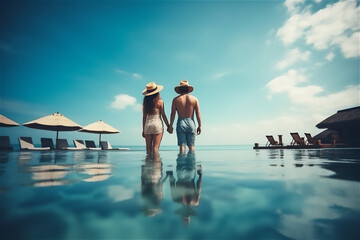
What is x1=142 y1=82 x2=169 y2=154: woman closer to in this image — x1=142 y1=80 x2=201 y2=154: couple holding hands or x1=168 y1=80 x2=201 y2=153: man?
x1=142 y1=80 x2=201 y2=154: couple holding hands

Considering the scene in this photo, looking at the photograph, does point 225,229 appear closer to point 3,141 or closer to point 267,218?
point 267,218

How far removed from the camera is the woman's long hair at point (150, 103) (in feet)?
18.9

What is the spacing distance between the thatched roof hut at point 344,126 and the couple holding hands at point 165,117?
18898mm

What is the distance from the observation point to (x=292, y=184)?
1430 millimetres

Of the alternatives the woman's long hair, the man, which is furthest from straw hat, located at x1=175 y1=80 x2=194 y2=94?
the woman's long hair

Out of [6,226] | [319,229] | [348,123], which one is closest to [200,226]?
A: [319,229]

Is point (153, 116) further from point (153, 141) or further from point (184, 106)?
point (184, 106)

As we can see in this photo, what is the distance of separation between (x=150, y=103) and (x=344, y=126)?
21.3 metres

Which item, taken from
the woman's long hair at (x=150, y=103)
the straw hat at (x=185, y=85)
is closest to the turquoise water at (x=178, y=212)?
the woman's long hair at (x=150, y=103)

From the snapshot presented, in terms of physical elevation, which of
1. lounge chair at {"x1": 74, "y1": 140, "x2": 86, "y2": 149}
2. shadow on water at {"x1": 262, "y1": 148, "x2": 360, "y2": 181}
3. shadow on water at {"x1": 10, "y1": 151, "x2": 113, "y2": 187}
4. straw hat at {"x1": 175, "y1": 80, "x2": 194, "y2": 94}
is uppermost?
straw hat at {"x1": 175, "y1": 80, "x2": 194, "y2": 94}

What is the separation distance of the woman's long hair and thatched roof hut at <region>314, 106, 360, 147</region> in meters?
20.0

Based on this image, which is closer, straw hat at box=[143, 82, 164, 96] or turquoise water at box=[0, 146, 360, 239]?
turquoise water at box=[0, 146, 360, 239]

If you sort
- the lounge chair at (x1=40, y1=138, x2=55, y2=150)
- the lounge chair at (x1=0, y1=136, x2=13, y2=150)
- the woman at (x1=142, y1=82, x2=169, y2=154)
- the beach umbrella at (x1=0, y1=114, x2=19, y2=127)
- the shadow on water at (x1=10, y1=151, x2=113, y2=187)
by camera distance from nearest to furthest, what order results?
1. the shadow on water at (x1=10, y1=151, x2=113, y2=187)
2. the woman at (x1=142, y1=82, x2=169, y2=154)
3. the lounge chair at (x1=0, y1=136, x2=13, y2=150)
4. the beach umbrella at (x1=0, y1=114, x2=19, y2=127)
5. the lounge chair at (x1=40, y1=138, x2=55, y2=150)

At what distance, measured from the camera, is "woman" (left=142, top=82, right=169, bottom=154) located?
18.6 feet
